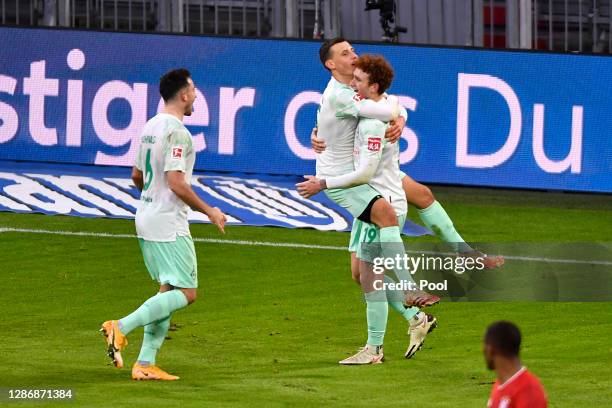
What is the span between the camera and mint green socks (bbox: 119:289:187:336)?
10805 mm

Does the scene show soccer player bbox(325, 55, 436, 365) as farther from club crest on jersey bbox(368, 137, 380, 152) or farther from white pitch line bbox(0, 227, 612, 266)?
white pitch line bbox(0, 227, 612, 266)

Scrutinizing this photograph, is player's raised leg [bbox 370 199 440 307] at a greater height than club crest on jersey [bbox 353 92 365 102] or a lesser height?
lesser

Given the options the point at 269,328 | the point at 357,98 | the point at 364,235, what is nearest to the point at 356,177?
the point at 364,235

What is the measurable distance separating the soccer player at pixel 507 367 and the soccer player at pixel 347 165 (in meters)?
4.62

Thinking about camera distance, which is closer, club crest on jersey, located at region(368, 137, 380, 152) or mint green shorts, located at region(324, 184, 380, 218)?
club crest on jersey, located at region(368, 137, 380, 152)

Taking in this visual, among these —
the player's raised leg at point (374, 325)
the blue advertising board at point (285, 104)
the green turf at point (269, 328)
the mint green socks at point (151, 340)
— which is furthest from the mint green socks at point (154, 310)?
the blue advertising board at point (285, 104)

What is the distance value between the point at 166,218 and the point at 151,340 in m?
0.81

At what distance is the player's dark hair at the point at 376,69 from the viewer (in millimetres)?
11805

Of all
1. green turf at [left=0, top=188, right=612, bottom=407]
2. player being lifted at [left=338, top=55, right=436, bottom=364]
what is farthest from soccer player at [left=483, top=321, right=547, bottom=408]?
player being lifted at [left=338, top=55, right=436, bottom=364]

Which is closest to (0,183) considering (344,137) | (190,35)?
(190,35)

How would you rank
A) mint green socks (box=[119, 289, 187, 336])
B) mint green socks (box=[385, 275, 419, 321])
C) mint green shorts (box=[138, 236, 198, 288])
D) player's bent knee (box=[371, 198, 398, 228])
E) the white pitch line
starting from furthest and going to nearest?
the white pitch line < mint green socks (box=[385, 275, 419, 321]) < player's bent knee (box=[371, 198, 398, 228]) < mint green shorts (box=[138, 236, 198, 288]) < mint green socks (box=[119, 289, 187, 336])

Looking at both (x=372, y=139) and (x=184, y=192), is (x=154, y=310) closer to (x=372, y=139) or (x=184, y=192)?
(x=184, y=192)

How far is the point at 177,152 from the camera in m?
10.9

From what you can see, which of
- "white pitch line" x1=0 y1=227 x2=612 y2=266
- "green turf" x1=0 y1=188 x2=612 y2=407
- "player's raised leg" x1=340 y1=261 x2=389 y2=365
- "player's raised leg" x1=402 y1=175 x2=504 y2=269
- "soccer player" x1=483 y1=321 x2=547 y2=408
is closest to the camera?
"soccer player" x1=483 y1=321 x2=547 y2=408
